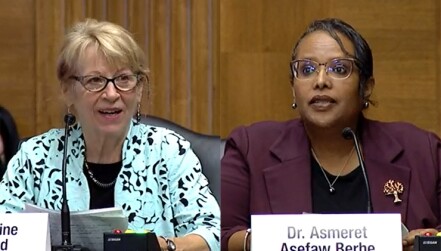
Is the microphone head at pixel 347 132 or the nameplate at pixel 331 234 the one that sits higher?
the microphone head at pixel 347 132

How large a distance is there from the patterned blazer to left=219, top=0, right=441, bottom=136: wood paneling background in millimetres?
1022

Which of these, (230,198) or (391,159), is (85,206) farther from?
(391,159)

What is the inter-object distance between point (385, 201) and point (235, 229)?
1.37 feet

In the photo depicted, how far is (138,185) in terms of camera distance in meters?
2.69

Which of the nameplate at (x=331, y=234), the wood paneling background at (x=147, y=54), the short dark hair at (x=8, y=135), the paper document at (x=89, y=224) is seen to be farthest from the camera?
the wood paneling background at (x=147, y=54)

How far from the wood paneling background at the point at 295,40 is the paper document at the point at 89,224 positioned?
155 cm

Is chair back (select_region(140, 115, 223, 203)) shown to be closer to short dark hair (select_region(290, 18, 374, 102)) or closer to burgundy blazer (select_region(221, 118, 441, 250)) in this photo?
burgundy blazer (select_region(221, 118, 441, 250))

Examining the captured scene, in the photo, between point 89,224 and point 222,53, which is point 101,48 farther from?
point 222,53

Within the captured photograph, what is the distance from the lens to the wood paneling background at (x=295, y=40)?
12.4ft

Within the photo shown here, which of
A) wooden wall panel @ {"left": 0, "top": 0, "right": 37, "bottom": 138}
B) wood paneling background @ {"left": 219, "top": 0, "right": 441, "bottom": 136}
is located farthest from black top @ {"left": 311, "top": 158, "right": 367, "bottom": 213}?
wooden wall panel @ {"left": 0, "top": 0, "right": 37, "bottom": 138}

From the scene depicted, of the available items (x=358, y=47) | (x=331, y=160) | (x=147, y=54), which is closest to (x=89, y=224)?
(x=331, y=160)

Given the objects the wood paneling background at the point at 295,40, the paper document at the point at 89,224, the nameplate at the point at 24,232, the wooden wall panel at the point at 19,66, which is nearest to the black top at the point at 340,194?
the paper document at the point at 89,224

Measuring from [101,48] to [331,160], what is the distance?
28.7 inches

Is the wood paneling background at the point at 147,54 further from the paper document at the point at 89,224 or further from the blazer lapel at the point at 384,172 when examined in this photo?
the paper document at the point at 89,224
